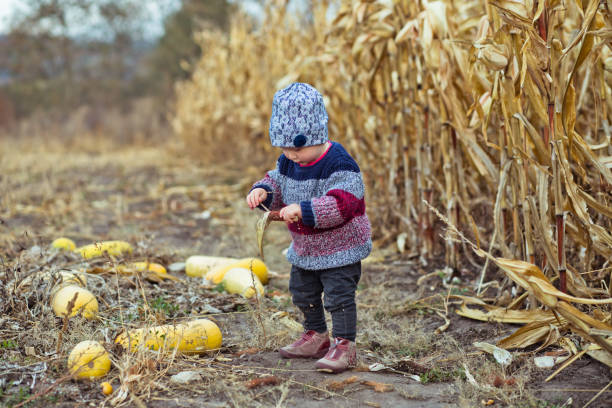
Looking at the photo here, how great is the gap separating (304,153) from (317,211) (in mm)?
252

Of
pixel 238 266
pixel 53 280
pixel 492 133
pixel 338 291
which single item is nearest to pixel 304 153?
pixel 338 291

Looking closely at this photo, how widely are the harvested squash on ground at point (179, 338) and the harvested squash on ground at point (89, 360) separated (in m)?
0.10

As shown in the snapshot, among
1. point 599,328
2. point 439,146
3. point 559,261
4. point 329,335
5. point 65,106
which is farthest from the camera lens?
point 65,106

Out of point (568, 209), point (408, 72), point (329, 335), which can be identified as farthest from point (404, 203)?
point (568, 209)

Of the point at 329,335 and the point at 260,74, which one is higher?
the point at 260,74

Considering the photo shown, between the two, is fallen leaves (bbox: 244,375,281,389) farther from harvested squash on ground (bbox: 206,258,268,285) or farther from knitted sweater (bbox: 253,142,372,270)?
harvested squash on ground (bbox: 206,258,268,285)

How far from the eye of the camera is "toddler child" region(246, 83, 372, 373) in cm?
201

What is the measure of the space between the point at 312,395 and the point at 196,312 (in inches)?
37.4

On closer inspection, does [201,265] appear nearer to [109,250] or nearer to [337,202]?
[109,250]

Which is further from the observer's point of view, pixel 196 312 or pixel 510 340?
pixel 196 312

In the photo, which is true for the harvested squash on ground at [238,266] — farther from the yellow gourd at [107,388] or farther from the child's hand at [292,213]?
the yellow gourd at [107,388]

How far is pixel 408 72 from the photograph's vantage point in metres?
3.48

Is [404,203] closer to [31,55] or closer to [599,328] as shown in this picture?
[599,328]

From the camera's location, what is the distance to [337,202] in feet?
6.54
